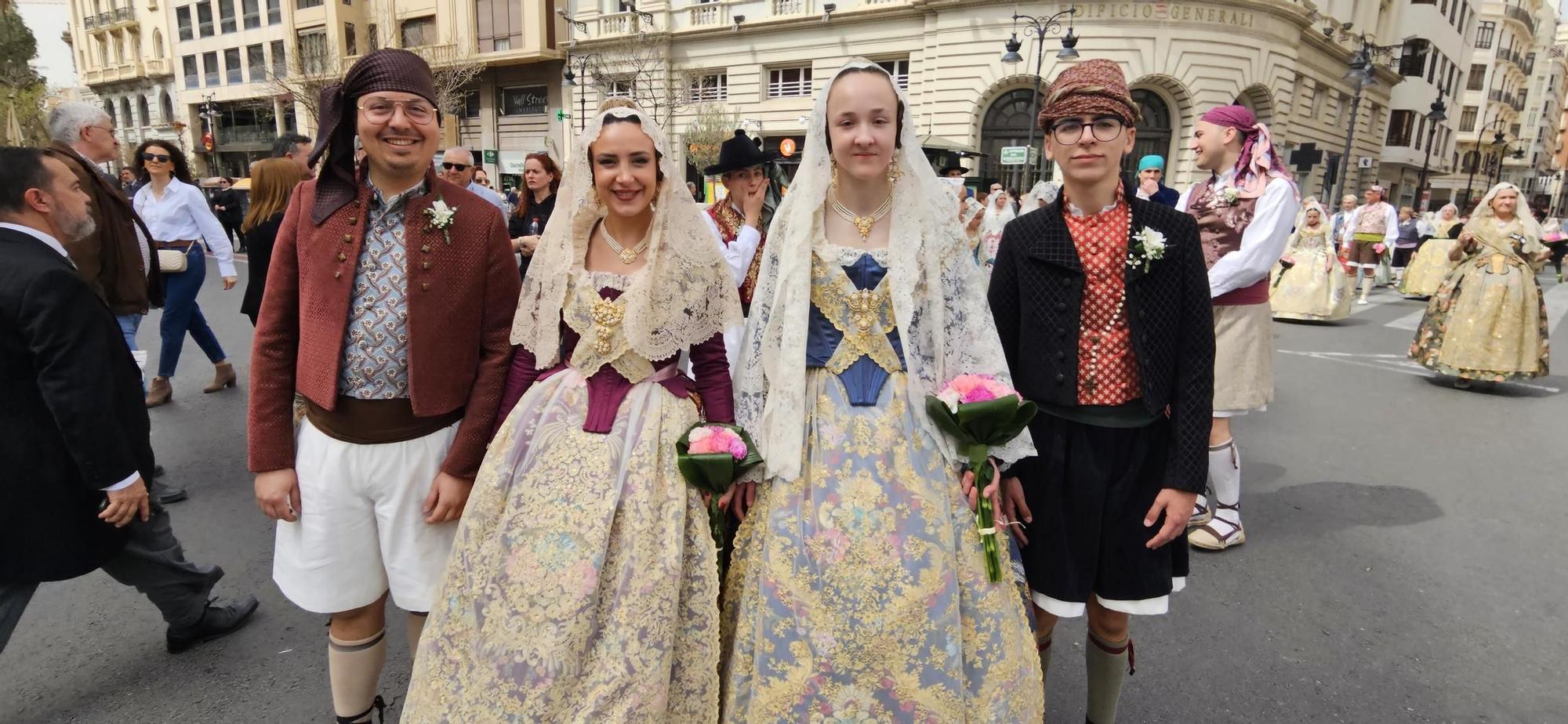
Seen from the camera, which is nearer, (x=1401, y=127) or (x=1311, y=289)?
(x=1311, y=289)

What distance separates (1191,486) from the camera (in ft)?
7.30

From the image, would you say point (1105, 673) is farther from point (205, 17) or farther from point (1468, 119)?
point (1468, 119)

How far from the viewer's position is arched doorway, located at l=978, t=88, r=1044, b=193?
24.1m

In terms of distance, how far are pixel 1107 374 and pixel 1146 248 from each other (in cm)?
37

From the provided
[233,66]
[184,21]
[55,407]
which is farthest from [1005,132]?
[184,21]

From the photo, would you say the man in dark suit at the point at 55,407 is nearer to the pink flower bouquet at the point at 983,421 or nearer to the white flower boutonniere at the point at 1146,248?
the pink flower bouquet at the point at 983,421

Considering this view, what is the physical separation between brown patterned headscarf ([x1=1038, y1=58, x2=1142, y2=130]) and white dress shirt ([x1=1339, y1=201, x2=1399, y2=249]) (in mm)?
15806

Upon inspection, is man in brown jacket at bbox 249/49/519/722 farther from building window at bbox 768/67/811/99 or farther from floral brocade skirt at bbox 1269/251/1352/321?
building window at bbox 768/67/811/99

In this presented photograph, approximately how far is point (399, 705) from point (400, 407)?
50.1 inches

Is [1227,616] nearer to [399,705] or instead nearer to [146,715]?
[399,705]

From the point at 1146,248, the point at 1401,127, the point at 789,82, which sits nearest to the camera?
the point at 1146,248

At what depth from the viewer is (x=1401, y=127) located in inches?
1422

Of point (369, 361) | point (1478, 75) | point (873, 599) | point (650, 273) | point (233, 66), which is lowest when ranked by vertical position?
point (873, 599)

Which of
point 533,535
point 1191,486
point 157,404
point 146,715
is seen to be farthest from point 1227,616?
point 157,404
